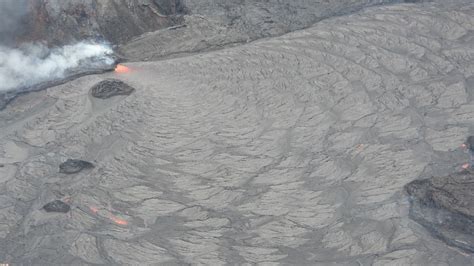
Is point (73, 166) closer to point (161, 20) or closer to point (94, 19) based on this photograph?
point (94, 19)

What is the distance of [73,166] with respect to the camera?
5.45 metres

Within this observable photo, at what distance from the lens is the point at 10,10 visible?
8.30 metres

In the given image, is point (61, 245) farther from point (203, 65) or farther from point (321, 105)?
point (203, 65)

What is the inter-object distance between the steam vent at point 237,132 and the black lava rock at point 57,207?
27mm

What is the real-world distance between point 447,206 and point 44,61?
6001 mm

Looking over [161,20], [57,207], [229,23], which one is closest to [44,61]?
[161,20]

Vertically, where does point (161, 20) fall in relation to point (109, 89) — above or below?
above

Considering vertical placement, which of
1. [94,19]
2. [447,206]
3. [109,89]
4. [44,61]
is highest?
[94,19]

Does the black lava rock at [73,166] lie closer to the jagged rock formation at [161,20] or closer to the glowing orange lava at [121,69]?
the glowing orange lava at [121,69]

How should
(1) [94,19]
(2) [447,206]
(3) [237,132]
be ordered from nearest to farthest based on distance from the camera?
(2) [447,206], (3) [237,132], (1) [94,19]

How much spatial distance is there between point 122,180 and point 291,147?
1.79 metres

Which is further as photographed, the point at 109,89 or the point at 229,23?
the point at 229,23

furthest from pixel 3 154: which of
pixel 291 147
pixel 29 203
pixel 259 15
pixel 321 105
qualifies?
pixel 259 15

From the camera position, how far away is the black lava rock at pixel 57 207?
15.7ft
